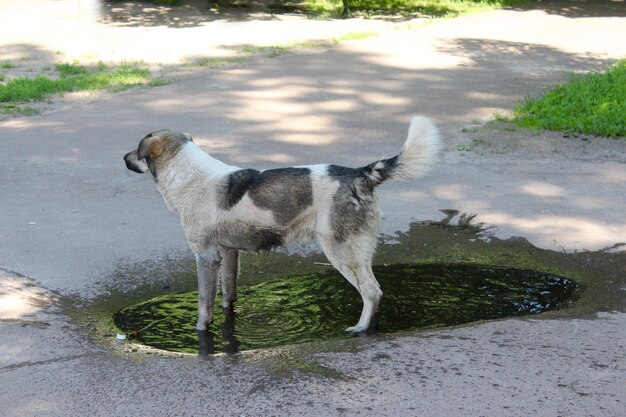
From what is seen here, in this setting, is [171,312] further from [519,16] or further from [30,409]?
[519,16]

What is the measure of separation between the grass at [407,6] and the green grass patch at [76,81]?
8207 millimetres

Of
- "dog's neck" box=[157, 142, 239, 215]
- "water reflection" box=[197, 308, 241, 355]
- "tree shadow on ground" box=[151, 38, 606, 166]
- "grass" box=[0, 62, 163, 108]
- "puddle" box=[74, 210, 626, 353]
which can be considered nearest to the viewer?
"water reflection" box=[197, 308, 241, 355]

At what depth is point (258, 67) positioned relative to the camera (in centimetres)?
1540

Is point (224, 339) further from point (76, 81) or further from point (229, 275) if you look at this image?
point (76, 81)

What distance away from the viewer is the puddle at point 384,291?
6.35 m

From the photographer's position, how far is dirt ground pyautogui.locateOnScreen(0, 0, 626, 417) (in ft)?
16.5

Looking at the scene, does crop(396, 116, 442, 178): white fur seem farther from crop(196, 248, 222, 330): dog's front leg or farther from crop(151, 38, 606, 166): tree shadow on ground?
crop(151, 38, 606, 166): tree shadow on ground

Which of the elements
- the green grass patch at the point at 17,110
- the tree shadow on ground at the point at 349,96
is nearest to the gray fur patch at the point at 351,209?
the tree shadow on ground at the point at 349,96

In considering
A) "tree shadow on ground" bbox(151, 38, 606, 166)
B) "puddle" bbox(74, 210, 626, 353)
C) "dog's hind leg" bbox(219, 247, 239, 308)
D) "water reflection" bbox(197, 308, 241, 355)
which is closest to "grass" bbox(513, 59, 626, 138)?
"tree shadow on ground" bbox(151, 38, 606, 166)

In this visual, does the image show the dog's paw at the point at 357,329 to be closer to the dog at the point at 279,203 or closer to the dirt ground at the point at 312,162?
the dog at the point at 279,203

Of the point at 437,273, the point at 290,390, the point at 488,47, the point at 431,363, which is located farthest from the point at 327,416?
the point at 488,47

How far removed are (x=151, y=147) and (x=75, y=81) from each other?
8.71m

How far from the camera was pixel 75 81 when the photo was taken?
1439cm

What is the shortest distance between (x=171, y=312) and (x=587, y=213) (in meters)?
4.28
